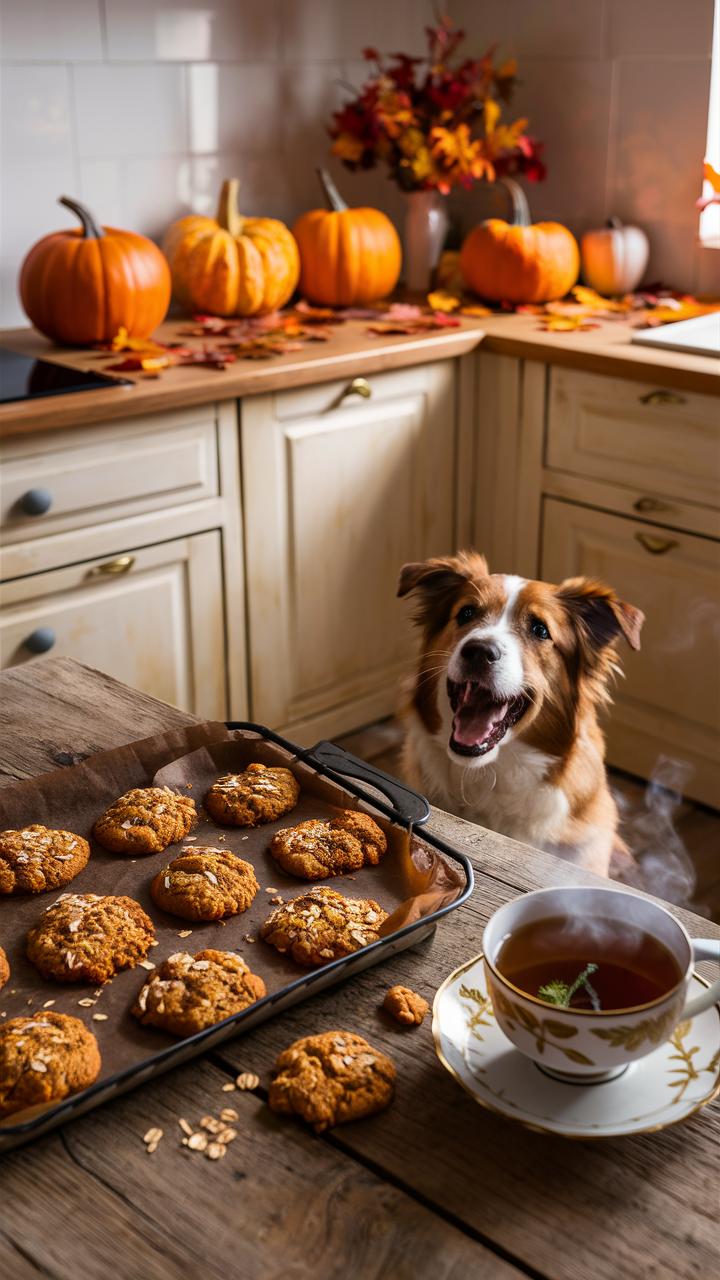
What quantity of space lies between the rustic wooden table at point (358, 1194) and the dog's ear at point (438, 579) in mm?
859

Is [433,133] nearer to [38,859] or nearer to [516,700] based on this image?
[516,700]

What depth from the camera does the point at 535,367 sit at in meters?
2.64

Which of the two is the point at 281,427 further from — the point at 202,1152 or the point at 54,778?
the point at 202,1152

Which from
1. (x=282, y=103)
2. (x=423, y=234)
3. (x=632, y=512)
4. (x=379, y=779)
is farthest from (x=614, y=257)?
(x=379, y=779)

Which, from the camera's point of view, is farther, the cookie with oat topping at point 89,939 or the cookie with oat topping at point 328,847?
the cookie with oat topping at point 328,847

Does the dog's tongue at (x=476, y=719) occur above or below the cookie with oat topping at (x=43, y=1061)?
below

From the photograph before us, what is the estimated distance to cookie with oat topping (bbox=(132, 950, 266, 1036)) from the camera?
76cm

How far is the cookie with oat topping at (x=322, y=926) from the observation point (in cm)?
82

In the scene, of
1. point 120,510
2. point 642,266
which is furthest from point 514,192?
point 120,510

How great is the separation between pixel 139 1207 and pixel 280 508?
1.94 m

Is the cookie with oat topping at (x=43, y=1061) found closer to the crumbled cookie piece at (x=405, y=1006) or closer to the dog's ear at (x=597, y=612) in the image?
the crumbled cookie piece at (x=405, y=1006)

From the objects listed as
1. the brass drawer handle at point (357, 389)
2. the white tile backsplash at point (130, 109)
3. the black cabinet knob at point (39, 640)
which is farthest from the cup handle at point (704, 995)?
the white tile backsplash at point (130, 109)

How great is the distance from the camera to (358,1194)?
2.16 feet

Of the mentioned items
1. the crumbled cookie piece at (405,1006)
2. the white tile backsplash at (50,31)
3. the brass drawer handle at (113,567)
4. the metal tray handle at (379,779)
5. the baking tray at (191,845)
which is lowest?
the brass drawer handle at (113,567)
